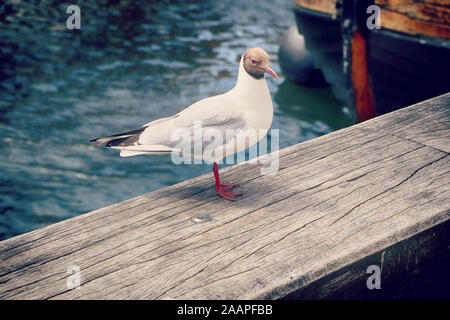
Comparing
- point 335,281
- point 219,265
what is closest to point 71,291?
point 219,265

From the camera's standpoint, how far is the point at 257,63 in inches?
83.8

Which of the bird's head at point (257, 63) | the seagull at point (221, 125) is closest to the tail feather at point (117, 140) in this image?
the seagull at point (221, 125)

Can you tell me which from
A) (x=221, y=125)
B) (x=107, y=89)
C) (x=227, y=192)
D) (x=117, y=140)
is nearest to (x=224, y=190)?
(x=227, y=192)

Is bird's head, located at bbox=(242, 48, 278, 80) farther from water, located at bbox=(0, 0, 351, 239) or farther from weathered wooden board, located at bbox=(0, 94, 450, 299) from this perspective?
water, located at bbox=(0, 0, 351, 239)

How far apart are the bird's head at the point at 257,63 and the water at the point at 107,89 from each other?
3111mm

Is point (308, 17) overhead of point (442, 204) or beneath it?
overhead

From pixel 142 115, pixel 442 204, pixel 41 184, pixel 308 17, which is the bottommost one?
pixel 41 184

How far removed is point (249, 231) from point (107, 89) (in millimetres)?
5769

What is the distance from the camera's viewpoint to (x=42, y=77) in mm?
7371

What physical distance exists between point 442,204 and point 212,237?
1.00 meters

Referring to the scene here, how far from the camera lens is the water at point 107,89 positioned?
5.05 meters

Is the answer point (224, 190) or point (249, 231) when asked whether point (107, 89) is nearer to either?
point (224, 190)

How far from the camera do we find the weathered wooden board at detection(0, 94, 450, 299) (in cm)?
161
